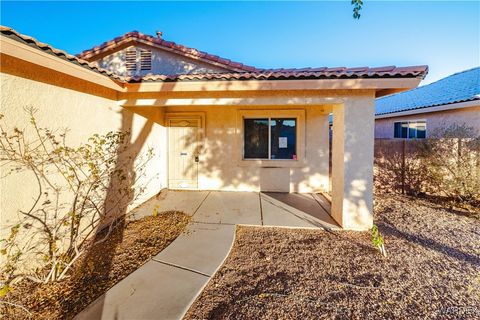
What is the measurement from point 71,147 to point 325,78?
16.2ft

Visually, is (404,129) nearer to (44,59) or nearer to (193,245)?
(193,245)

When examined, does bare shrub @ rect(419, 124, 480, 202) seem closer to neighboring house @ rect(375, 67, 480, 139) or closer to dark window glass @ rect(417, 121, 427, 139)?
neighboring house @ rect(375, 67, 480, 139)

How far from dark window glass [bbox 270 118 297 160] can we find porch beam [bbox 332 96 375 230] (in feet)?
8.55

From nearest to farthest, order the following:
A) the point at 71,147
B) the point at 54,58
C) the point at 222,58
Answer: the point at 54,58 < the point at 71,147 < the point at 222,58

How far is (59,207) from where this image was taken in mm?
3557

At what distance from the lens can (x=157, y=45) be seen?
8195 millimetres

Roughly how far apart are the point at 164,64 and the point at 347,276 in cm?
887

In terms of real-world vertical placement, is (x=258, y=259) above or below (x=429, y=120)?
below

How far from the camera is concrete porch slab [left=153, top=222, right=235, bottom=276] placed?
3402 mm

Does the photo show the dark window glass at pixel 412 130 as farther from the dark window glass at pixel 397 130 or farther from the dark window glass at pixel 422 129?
the dark window glass at pixel 397 130

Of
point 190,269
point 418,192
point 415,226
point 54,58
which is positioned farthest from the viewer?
point 418,192

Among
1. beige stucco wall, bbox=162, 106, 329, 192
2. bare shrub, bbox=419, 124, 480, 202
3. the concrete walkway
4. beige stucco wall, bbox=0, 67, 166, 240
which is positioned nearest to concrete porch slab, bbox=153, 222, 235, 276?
the concrete walkway

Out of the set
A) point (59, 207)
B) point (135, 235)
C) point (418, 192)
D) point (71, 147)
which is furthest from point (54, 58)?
point (418, 192)

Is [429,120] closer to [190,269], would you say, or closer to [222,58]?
[222,58]
